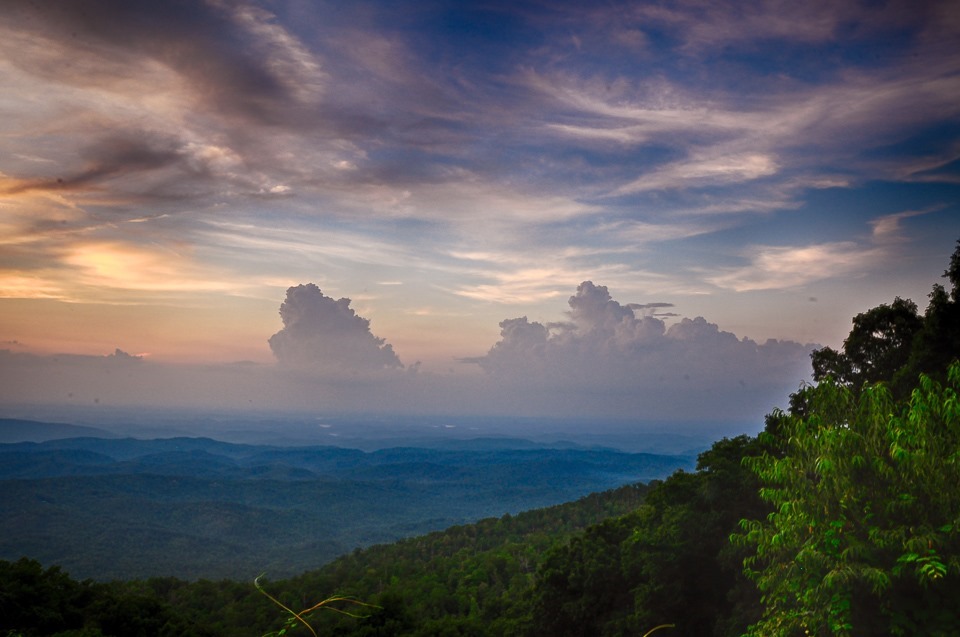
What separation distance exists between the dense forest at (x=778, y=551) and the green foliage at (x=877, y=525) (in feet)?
0.11

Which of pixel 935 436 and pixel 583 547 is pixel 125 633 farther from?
pixel 935 436

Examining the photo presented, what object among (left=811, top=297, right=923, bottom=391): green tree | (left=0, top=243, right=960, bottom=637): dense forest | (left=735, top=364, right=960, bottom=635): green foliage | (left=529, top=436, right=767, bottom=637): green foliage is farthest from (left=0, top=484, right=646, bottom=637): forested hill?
(left=811, top=297, right=923, bottom=391): green tree

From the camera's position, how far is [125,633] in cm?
2389

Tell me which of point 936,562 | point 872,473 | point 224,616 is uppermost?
point 872,473

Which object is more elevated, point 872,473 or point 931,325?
→ point 931,325

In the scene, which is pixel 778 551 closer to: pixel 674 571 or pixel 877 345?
pixel 674 571

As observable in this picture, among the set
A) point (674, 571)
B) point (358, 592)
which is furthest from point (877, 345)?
point (358, 592)

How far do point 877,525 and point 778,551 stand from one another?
2.04 m

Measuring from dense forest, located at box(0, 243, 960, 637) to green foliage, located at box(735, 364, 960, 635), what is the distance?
0.03 m

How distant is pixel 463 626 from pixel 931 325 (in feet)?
75.0

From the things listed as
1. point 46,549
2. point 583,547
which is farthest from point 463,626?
point 46,549

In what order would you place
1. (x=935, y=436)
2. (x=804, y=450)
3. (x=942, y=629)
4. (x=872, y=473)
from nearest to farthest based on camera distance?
(x=942, y=629) < (x=935, y=436) < (x=872, y=473) < (x=804, y=450)

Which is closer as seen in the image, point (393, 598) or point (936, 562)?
point (936, 562)

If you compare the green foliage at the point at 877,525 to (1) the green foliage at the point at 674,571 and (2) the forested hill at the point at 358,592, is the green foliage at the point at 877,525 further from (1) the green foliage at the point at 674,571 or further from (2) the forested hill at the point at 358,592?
(2) the forested hill at the point at 358,592
